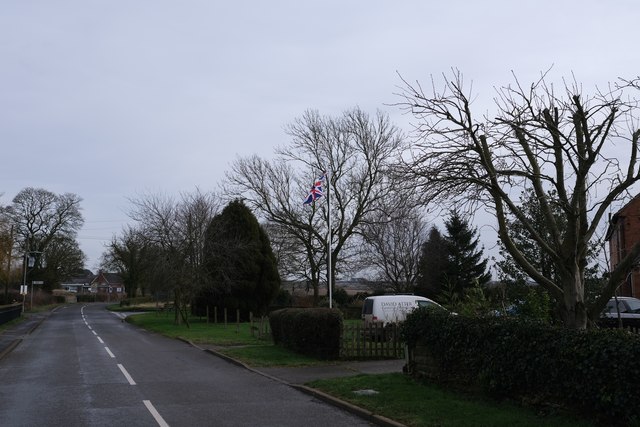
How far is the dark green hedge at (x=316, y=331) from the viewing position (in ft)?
57.3

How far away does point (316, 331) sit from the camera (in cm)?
1786

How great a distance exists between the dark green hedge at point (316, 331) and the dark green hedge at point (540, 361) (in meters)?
5.58

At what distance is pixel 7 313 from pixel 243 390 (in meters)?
35.8

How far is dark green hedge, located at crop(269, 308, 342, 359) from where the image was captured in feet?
57.3

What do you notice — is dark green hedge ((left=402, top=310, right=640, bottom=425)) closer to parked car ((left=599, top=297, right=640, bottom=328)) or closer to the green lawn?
the green lawn

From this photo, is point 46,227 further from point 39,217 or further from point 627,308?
point 627,308

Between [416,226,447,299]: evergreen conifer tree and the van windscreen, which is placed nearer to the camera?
the van windscreen

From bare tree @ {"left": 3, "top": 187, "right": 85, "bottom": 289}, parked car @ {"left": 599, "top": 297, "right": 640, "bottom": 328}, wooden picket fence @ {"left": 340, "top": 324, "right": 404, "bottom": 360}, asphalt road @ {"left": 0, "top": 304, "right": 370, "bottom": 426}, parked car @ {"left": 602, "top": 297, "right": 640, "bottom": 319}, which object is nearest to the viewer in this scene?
asphalt road @ {"left": 0, "top": 304, "right": 370, "bottom": 426}

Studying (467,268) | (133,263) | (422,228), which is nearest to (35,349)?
(467,268)

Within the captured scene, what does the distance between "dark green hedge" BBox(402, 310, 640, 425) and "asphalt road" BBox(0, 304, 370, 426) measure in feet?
7.29

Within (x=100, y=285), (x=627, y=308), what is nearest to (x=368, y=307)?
(x=627, y=308)

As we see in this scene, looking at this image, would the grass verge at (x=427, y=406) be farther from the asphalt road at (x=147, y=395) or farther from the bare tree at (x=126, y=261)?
the bare tree at (x=126, y=261)

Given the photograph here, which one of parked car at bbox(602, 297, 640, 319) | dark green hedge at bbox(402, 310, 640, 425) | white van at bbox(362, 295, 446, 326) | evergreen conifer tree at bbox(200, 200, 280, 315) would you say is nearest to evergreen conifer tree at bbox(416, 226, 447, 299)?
evergreen conifer tree at bbox(200, 200, 280, 315)

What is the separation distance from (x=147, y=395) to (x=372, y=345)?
295 inches
